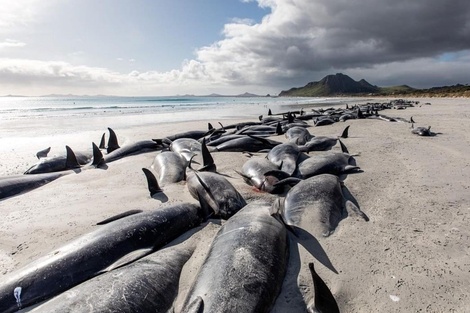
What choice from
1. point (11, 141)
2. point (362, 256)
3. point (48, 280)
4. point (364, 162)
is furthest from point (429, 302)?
point (11, 141)

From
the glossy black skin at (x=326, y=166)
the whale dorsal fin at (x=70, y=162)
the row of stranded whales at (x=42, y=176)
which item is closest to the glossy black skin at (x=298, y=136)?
the glossy black skin at (x=326, y=166)

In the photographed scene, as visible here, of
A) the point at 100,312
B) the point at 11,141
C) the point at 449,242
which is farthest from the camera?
the point at 11,141

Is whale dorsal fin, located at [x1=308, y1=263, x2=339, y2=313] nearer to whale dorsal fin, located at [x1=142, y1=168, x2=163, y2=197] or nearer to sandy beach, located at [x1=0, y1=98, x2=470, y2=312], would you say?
sandy beach, located at [x1=0, y1=98, x2=470, y2=312]

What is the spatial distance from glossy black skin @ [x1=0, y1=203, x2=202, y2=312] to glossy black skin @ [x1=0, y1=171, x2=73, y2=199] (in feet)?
11.7

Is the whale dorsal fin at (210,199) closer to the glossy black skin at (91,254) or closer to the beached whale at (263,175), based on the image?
the glossy black skin at (91,254)

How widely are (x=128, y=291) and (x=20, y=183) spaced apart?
5017mm

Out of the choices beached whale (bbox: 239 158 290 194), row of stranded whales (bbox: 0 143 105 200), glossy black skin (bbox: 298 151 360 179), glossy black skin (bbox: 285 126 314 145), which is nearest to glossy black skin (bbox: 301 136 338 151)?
glossy black skin (bbox: 285 126 314 145)

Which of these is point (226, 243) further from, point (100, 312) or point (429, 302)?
point (429, 302)

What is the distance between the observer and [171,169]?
21.0 feet

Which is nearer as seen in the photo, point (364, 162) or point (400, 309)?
point (400, 309)

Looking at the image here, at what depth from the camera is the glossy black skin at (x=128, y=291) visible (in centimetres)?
230

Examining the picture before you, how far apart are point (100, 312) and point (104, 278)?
48 cm

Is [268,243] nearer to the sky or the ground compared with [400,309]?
nearer to the sky

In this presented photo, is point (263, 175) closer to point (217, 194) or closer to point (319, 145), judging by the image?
point (217, 194)
